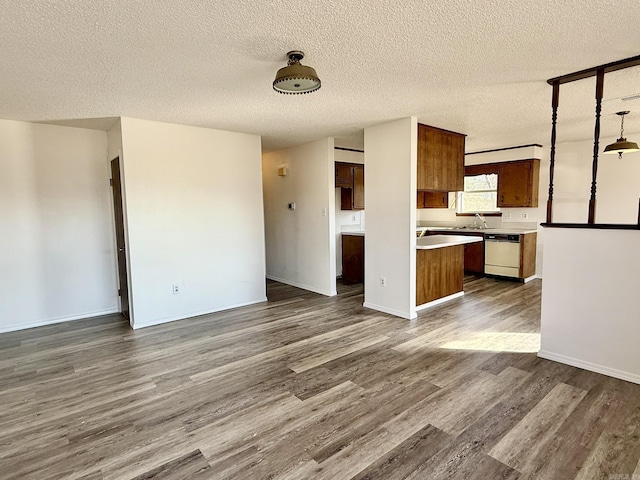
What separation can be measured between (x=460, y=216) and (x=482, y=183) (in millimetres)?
761

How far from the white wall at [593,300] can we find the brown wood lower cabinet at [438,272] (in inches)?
61.5

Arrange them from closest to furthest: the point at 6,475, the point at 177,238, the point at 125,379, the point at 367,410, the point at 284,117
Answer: the point at 6,475 < the point at 367,410 < the point at 125,379 < the point at 284,117 < the point at 177,238

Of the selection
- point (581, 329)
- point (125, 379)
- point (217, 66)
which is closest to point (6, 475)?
point (125, 379)

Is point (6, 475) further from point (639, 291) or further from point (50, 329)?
point (639, 291)

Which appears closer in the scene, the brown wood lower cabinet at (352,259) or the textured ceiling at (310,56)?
the textured ceiling at (310,56)

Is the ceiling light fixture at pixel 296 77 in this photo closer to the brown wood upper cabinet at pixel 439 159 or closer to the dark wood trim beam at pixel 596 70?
the dark wood trim beam at pixel 596 70

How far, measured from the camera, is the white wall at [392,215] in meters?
4.15

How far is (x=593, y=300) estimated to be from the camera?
9.25 ft

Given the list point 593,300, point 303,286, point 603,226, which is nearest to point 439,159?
point 603,226

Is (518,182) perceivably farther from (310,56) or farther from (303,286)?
(310,56)

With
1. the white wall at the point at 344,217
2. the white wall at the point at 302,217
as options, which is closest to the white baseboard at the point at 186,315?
the white wall at the point at 302,217

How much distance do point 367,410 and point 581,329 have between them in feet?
6.25

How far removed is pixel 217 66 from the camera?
2.54 m

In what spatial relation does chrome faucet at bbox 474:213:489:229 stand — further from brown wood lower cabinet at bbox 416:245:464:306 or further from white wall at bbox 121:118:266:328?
white wall at bbox 121:118:266:328
